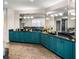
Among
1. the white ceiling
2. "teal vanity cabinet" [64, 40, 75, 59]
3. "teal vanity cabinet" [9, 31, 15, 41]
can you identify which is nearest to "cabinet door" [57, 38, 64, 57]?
"teal vanity cabinet" [64, 40, 75, 59]

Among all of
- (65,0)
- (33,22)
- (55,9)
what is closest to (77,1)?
(65,0)

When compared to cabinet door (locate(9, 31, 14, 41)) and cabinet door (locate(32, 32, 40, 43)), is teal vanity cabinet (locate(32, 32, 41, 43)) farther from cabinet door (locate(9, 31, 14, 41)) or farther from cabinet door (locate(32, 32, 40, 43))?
cabinet door (locate(9, 31, 14, 41))

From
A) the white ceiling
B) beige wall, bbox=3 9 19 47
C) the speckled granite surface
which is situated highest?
the white ceiling

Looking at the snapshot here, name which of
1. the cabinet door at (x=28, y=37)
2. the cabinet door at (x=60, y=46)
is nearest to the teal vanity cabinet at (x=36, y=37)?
the cabinet door at (x=28, y=37)

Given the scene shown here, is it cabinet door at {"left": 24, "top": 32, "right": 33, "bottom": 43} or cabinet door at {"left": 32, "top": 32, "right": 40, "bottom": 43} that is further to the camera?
cabinet door at {"left": 24, "top": 32, "right": 33, "bottom": 43}

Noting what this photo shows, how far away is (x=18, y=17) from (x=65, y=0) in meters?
5.98

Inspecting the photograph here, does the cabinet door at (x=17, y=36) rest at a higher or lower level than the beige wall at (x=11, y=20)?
lower

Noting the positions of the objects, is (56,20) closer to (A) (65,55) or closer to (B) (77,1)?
(A) (65,55)

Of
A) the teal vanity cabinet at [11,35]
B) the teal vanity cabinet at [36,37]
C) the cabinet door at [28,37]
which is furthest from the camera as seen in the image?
the teal vanity cabinet at [11,35]

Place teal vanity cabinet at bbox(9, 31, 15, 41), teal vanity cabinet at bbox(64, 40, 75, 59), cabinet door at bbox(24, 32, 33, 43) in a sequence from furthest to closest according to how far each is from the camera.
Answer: teal vanity cabinet at bbox(9, 31, 15, 41) → cabinet door at bbox(24, 32, 33, 43) → teal vanity cabinet at bbox(64, 40, 75, 59)

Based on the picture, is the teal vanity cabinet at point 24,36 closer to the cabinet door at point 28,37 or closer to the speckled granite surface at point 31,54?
the cabinet door at point 28,37

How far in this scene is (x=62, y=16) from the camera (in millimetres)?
8219

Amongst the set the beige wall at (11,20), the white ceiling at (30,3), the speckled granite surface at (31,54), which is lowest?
the speckled granite surface at (31,54)

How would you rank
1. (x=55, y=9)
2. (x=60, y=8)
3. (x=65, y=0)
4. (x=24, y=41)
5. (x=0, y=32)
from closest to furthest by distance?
(x=0, y=32) < (x=65, y=0) < (x=60, y=8) < (x=55, y=9) < (x=24, y=41)
